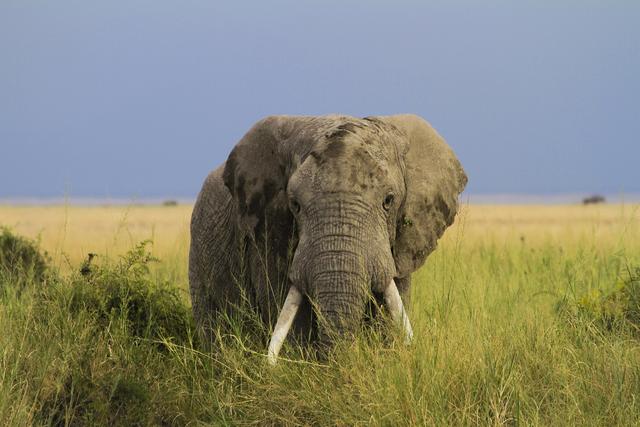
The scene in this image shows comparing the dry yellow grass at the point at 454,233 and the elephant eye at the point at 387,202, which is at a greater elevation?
the elephant eye at the point at 387,202

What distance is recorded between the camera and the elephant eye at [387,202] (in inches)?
269

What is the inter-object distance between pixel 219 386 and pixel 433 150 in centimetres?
235

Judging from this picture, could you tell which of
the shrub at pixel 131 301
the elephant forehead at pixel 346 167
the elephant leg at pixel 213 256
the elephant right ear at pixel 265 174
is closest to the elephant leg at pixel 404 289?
the elephant right ear at pixel 265 174

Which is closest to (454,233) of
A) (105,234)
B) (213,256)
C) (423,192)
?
(105,234)

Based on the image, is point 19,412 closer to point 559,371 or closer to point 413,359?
point 413,359

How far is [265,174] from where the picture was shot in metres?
7.58

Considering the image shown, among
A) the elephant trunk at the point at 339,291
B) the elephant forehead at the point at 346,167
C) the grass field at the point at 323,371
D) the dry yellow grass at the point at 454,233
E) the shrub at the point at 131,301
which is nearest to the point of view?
the grass field at the point at 323,371

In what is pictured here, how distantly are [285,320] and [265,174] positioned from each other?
1299mm

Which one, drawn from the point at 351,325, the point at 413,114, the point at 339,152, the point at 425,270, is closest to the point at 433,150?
the point at 413,114

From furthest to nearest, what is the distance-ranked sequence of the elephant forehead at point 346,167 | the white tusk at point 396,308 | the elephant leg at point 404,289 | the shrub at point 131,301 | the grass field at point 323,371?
1. the shrub at point 131,301
2. the elephant leg at point 404,289
3. the white tusk at point 396,308
4. the elephant forehead at point 346,167
5. the grass field at point 323,371

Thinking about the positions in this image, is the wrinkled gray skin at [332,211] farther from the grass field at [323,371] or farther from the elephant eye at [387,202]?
the grass field at [323,371]

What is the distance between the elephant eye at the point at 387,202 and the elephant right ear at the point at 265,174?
762 millimetres

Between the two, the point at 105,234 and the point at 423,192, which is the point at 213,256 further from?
the point at 105,234

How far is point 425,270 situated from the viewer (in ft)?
34.4
